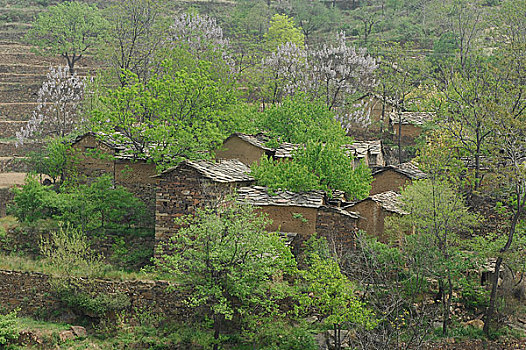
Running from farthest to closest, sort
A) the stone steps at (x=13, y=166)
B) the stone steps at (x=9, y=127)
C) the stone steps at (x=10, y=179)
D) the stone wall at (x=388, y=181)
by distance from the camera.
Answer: the stone steps at (x=9, y=127)
the stone steps at (x=13, y=166)
the stone steps at (x=10, y=179)
the stone wall at (x=388, y=181)

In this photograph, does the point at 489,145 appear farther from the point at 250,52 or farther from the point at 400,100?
the point at 250,52

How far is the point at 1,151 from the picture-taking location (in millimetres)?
48469

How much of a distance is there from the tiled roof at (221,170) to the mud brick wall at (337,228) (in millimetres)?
3617

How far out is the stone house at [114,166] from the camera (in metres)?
25.6

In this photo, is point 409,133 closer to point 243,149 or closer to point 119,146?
point 243,149

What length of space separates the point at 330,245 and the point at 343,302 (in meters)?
4.33

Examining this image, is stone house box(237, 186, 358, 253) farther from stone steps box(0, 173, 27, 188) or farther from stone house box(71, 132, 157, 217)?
stone steps box(0, 173, 27, 188)

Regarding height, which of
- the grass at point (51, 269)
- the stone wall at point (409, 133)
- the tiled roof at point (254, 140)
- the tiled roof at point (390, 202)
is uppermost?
the tiled roof at point (254, 140)

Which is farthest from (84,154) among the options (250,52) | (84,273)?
(250,52)

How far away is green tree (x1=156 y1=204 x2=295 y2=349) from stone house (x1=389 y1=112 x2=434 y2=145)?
2389 cm

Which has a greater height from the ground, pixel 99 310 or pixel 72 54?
pixel 72 54

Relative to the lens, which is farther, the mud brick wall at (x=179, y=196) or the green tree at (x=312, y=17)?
the green tree at (x=312, y=17)

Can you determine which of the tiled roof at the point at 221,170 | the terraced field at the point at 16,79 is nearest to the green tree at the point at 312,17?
the terraced field at the point at 16,79

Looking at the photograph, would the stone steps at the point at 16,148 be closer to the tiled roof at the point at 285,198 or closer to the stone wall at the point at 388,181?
the stone wall at the point at 388,181
